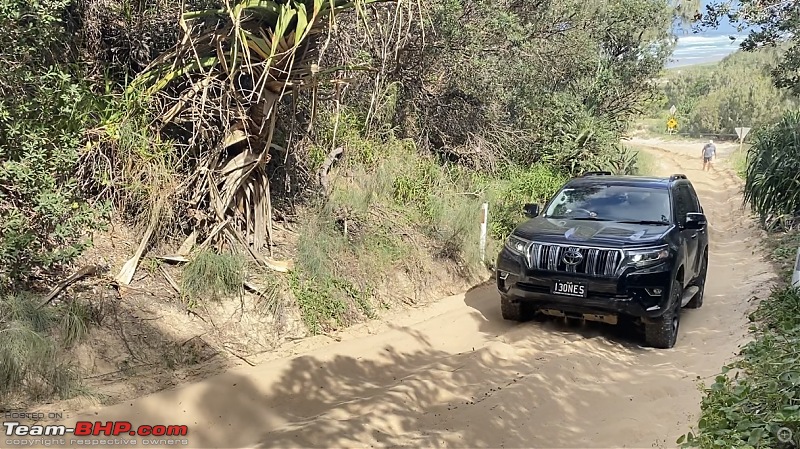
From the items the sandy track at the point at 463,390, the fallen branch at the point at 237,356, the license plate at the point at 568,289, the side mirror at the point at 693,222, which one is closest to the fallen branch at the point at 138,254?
the fallen branch at the point at 237,356

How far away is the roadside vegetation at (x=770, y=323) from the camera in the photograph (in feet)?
12.9

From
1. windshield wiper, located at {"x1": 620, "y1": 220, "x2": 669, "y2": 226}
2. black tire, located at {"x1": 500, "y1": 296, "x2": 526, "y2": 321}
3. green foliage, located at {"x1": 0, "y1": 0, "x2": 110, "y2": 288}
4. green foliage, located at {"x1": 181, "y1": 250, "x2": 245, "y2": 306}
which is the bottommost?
black tire, located at {"x1": 500, "y1": 296, "x2": 526, "y2": 321}

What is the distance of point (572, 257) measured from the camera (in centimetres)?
675

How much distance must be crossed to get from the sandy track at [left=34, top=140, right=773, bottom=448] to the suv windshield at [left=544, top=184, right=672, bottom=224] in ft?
4.48

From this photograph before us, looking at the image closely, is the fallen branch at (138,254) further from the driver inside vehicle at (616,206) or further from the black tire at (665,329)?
the black tire at (665,329)

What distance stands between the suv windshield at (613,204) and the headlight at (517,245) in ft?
2.90

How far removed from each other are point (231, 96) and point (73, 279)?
2720 mm

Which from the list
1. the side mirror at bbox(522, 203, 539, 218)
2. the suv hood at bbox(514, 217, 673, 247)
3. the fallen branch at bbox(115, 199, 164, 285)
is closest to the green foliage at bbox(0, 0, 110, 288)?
the fallen branch at bbox(115, 199, 164, 285)

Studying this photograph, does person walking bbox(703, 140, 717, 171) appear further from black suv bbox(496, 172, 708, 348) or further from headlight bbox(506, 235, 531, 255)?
headlight bbox(506, 235, 531, 255)

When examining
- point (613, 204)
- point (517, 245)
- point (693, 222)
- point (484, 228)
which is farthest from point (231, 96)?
point (693, 222)

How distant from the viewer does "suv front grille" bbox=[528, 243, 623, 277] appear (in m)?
6.61

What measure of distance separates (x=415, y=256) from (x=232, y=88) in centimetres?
362

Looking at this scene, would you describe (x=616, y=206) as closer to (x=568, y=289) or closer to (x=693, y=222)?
(x=693, y=222)

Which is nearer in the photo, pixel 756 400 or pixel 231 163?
pixel 756 400
